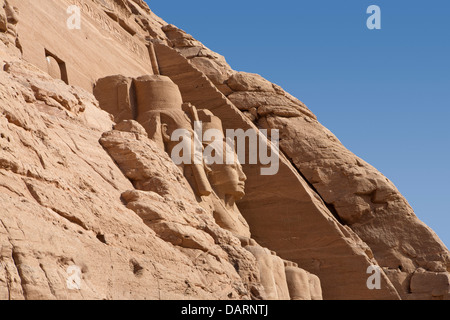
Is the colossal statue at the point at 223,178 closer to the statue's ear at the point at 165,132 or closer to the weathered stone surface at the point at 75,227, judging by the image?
the statue's ear at the point at 165,132

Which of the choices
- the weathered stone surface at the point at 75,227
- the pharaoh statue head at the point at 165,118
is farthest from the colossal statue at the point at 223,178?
the weathered stone surface at the point at 75,227

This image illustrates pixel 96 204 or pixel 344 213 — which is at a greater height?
pixel 344 213

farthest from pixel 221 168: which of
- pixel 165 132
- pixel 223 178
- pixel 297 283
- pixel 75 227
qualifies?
pixel 75 227

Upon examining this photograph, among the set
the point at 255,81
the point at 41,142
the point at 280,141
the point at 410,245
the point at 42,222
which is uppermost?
the point at 255,81

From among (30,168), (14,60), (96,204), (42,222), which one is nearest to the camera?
(42,222)

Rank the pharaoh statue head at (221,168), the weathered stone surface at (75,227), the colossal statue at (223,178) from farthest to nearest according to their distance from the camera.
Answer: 1. the pharaoh statue head at (221,168)
2. the colossal statue at (223,178)
3. the weathered stone surface at (75,227)

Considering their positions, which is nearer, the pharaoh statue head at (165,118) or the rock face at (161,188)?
the rock face at (161,188)

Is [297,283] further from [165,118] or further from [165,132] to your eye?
[165,118]

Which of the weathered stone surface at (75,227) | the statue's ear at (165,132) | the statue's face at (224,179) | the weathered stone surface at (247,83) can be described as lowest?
the weathered stone surface at (75,227)

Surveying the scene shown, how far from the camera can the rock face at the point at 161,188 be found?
712cm

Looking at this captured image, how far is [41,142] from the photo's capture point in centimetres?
801

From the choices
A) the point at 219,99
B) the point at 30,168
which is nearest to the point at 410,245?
the point at 219,99
